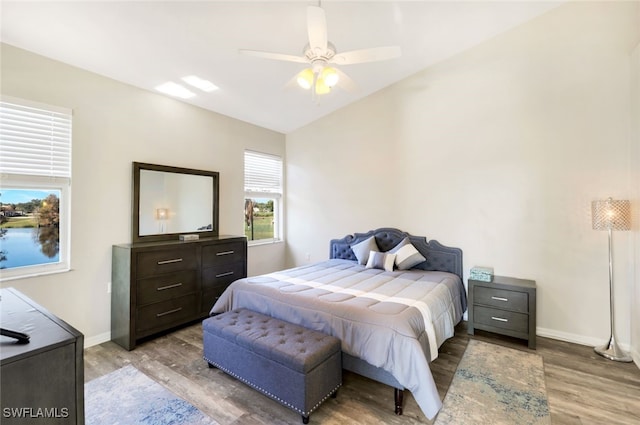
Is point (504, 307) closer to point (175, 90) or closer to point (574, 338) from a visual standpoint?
point (574, 338)

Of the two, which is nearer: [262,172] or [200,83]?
[200,83]

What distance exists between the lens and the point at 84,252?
3.09m

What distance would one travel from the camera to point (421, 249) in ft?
13.4

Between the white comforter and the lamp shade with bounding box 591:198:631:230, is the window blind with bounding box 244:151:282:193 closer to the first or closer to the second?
the white comforter

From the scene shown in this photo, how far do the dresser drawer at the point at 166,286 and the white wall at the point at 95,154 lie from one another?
527 mm

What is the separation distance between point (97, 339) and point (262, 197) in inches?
120

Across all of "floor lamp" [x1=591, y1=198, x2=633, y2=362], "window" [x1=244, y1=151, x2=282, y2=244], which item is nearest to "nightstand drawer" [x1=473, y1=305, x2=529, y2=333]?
"floor lamp" [x1=591, y1=198, x2=633, y2=362]

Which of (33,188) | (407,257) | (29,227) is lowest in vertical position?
(407,257)

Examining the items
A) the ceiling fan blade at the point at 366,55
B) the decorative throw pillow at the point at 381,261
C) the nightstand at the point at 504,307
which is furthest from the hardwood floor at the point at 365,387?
the ceiling fan blade at the point at 366,55

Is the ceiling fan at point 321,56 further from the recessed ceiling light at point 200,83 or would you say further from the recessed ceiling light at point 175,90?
the recessed ceiling light at point 175,90

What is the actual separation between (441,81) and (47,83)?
4.55 m

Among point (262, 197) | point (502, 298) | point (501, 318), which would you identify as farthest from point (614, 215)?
point (262, 197)

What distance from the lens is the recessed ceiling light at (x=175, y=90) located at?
355cm

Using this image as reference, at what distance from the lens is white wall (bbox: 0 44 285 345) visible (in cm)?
281
